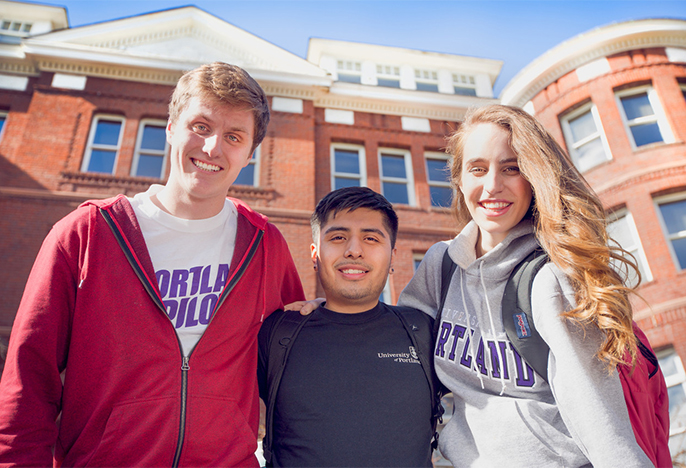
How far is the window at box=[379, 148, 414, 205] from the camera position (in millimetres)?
12203

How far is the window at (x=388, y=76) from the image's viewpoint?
14.2m

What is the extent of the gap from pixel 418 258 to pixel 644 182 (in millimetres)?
5867

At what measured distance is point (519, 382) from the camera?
221 cm

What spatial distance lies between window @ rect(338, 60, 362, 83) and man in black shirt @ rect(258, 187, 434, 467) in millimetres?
12164

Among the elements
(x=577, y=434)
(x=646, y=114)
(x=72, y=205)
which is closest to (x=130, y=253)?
(x=577, y=434)

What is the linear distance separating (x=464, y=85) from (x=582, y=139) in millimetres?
4613

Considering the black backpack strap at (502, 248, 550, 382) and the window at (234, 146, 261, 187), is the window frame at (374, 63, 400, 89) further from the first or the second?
the black backpack strap at (502, 248, 550, 382)

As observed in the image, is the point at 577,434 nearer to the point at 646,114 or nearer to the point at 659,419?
the point at 659,419

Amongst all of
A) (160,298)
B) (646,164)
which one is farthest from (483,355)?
(646,164)

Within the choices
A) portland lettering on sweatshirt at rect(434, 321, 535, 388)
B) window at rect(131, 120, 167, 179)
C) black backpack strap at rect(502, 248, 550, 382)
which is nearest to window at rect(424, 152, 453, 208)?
window at rect(131, 120, 167, 179)

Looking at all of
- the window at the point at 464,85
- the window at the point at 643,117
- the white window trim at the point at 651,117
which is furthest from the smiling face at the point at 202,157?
the window at the point at 464,85

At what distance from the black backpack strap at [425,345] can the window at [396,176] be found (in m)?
9.18

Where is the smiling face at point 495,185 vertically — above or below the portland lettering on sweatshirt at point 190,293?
above

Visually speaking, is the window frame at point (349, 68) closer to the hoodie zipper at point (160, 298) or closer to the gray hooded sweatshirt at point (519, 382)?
the gray hooded sweatshirt at point (519, 382)
